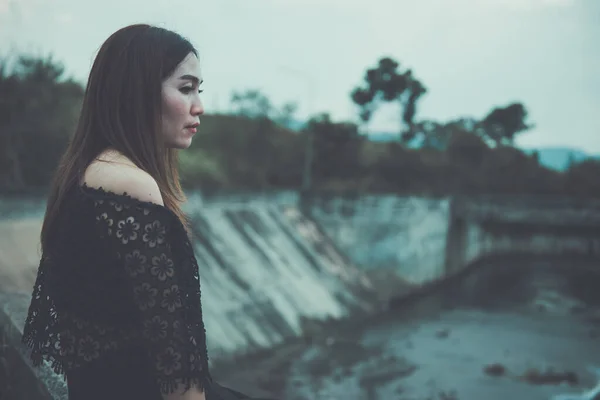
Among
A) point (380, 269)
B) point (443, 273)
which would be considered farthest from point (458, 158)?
point (380, 269)

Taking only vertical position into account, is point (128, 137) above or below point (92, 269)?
above

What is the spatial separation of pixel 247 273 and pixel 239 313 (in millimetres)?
1925

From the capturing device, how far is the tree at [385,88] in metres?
31.1

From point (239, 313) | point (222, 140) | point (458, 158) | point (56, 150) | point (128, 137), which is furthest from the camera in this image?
point (458, 158)

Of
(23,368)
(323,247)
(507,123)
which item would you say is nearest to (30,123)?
(323,247)

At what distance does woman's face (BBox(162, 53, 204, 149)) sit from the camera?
1929mm

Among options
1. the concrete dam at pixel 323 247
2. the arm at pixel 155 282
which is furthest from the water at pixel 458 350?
the arm at pixel 155 282

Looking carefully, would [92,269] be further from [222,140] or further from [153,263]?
[222,140]

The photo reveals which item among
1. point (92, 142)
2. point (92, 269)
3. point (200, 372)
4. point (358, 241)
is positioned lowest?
point (358, 241)

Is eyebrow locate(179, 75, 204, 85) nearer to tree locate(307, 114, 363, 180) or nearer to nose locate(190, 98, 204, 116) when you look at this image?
nose locate(190, 98, 204, 116)

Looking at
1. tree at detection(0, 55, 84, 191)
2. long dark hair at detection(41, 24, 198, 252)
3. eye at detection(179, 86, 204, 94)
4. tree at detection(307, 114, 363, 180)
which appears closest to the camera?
long dark hair at detection(41, 24, 198, 252)

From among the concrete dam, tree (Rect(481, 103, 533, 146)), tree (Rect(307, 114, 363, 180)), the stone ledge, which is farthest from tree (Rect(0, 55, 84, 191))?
tree (Rect(481, 103, 533, 146))

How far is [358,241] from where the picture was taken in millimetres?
23594

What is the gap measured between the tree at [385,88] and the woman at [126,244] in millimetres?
30085
